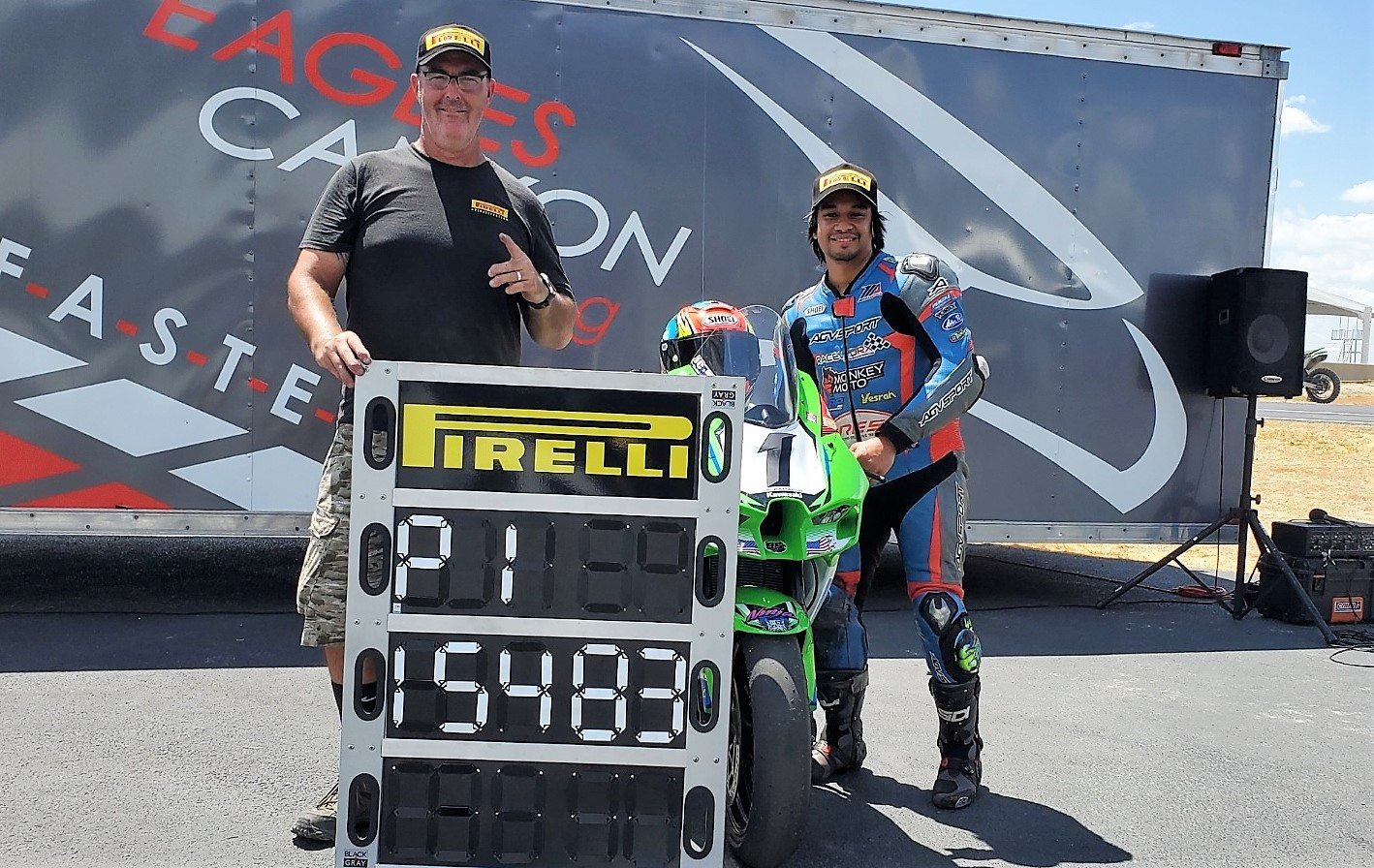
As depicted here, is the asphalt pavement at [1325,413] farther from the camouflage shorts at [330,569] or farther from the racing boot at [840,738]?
the camouflage shorts at [330,569]

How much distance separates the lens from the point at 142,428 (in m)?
4.54

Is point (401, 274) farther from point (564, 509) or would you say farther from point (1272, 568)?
point (1272, 568)

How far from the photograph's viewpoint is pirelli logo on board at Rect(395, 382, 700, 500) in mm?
2111

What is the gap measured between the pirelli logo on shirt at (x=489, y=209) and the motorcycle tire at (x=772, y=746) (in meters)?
1.27

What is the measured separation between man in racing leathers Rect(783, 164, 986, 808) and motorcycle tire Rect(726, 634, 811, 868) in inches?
19.3

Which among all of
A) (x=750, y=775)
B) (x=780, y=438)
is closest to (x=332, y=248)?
(x=780, y=438)

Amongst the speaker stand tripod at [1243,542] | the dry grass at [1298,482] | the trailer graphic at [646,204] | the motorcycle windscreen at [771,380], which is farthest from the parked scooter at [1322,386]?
the motorcycle windscreen at [771,380]

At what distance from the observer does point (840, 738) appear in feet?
10.7

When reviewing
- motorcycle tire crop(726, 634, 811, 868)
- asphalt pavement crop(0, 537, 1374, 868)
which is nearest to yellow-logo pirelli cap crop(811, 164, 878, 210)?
motorcycle tire crop(726, 634, 811, 868)

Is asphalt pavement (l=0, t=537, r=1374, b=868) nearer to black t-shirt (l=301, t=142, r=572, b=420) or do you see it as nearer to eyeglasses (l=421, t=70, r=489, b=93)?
black t-shirt (l=301, t=142, r=572, b=420)

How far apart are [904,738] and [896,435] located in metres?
1.38

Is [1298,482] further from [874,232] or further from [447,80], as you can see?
[447,80]

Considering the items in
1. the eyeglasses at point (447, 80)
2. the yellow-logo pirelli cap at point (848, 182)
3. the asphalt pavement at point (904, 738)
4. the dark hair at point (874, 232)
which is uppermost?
the eyeglasses at point (447, 80)

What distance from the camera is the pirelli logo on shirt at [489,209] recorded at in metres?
2.53
